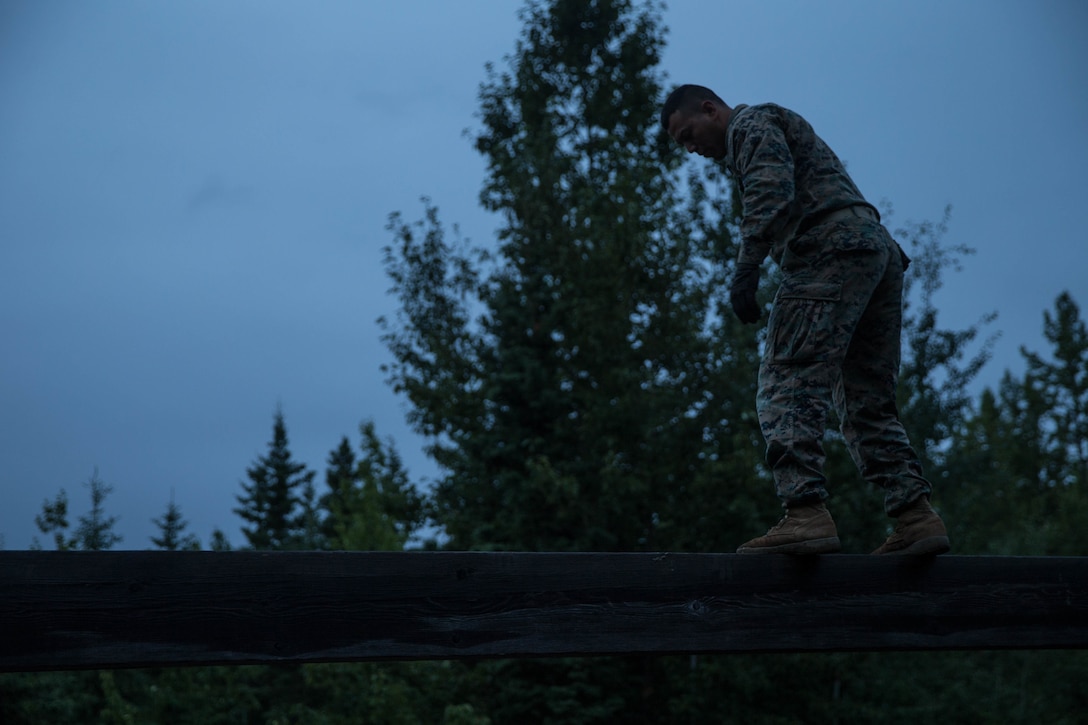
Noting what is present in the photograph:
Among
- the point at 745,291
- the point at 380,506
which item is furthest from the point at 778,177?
the point at 380,506

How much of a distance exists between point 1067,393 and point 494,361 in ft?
118

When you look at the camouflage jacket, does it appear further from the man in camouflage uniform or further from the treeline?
the treeline

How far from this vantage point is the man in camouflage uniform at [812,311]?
3.48m

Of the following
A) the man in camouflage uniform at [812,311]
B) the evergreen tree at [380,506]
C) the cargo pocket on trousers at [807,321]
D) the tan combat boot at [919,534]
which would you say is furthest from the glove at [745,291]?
the evergreen tree at [380,506]

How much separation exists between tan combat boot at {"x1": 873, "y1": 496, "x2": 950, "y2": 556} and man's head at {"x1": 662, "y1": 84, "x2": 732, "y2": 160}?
1480mm

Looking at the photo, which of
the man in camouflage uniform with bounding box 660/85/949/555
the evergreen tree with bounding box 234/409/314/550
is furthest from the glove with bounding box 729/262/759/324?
the evergreen tree with bounding box 234/409/314/550

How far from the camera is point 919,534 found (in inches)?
143

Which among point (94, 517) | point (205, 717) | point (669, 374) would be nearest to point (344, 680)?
point (205, 717)

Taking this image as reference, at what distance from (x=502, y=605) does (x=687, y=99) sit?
1941 millimetres

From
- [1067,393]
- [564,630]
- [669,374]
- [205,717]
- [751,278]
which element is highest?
[1067,393]

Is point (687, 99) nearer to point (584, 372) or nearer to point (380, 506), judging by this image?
point (584, 372)

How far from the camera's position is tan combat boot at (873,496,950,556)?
11.7ft

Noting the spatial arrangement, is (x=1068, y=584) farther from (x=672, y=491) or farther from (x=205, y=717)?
(x=205, y=717)

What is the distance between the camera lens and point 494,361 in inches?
824
